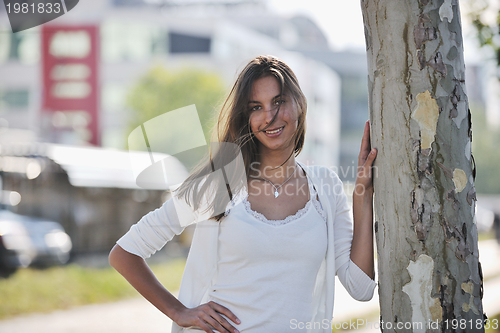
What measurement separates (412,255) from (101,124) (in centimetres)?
3319

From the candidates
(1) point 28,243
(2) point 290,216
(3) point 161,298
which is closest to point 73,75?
(1) point 28,243

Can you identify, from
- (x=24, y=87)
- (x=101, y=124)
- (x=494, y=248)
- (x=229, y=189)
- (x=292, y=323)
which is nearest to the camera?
(x=292, y=323)

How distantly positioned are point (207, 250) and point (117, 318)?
5016 mm

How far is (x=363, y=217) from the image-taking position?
7.42 feet

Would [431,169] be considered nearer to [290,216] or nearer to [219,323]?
[290,216]

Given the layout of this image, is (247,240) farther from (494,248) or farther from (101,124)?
(101,124)

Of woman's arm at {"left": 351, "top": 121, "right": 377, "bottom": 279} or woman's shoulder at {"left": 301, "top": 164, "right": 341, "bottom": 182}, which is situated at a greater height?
woman's shoulder at {"left": 301, "top": 164, "right": 341, "bottom": 182}

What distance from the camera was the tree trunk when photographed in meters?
1.82

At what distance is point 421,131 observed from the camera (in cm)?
184

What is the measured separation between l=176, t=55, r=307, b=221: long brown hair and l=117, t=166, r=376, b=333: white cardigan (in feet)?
0.31

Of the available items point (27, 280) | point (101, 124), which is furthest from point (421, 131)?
point (101, 124)

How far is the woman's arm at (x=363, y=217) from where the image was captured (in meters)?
2.15

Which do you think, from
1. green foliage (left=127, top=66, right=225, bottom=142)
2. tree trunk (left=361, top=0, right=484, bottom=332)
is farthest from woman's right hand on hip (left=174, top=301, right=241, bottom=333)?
green foliage (left=127, top=66, right=225, bottom=142)

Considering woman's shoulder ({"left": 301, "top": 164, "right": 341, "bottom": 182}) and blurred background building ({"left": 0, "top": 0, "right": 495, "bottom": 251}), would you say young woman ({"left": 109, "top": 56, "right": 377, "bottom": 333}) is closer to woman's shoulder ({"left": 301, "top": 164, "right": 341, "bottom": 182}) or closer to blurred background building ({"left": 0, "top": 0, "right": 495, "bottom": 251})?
woman's shoulder ({"left": 301, "top": 164, "right": 341, "bottom": 182})
